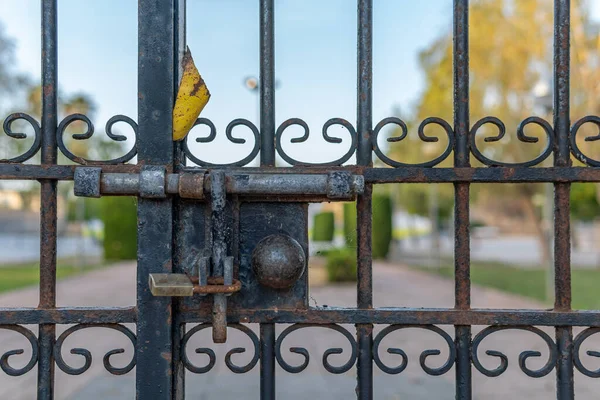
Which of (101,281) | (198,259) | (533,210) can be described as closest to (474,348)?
(198,259)

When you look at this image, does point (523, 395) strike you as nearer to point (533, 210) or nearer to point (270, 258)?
point (270, 258)

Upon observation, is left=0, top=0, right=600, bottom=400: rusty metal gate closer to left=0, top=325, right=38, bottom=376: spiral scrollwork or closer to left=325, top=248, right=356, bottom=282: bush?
left=0, top=325, right=38, bottom=376: spiral scrollwork

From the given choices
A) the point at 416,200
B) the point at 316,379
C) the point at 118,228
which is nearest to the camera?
the point at 316,379

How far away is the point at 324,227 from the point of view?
43.1 ft

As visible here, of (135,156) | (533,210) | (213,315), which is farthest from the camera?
(533,210)

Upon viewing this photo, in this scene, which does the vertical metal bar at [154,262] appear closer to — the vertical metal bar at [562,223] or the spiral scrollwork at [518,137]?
the spiral scrollwork at [518,137]

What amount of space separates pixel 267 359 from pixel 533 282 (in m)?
10.5

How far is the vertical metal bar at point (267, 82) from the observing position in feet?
4.11

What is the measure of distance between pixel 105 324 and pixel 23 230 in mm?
33441

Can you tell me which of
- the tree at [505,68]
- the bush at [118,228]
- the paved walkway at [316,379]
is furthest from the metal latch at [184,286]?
the bush at [118,228]

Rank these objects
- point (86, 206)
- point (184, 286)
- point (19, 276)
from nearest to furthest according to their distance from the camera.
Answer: point (184, 286) → point (19, 276) → point (86, 206)

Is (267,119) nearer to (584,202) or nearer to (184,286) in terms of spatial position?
(184,286)

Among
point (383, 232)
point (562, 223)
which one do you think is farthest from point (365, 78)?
point (383, 232)

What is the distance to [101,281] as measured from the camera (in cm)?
1093
